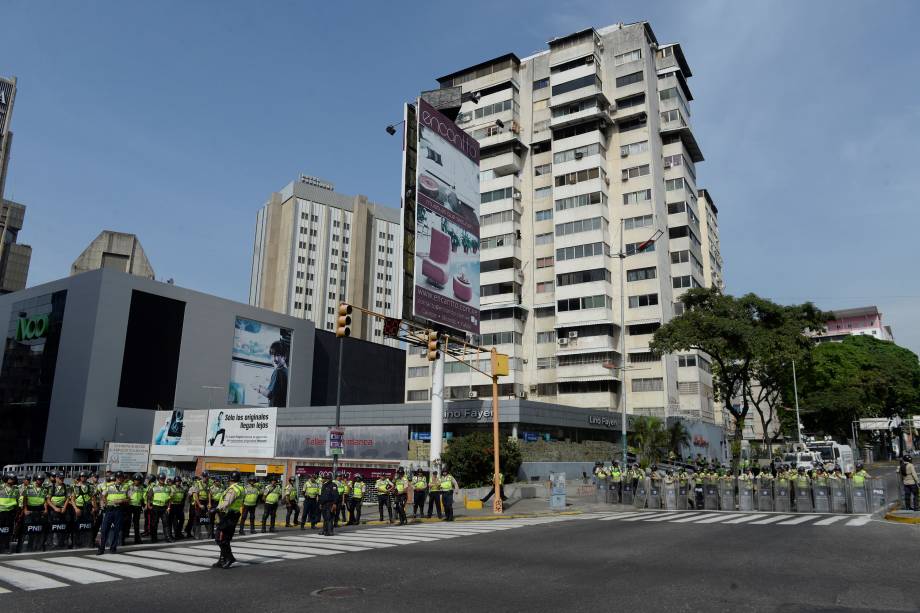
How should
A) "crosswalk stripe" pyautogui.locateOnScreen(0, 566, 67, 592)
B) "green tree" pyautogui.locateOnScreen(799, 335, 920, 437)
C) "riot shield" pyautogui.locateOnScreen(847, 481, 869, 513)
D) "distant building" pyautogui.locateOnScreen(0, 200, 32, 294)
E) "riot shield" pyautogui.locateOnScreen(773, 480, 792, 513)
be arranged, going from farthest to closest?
"distant building" pyautogui.locateOnScreen(0, 200, 32, 294)
"green tree" pyautogui.locateOnScreen(799, 335, 920, 437)
"riot shield" pyautogui.locateOnScreen(773, 480, 792, 513)
"riot shield" pyautogui.locateOnScreen(847, 481, 869, 513)
"crosswalk stripe" pyautogui.locateOnScreen(0, 566, 67, 592)

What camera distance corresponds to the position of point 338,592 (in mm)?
9508

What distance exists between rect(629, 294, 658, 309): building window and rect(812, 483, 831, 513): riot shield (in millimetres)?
38777

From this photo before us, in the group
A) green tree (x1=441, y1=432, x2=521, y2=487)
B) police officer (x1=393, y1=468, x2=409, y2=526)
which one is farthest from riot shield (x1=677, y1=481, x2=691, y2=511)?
police officer (x1=393, y1=468, x2=409, y2=526)

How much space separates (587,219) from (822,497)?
44.1 m

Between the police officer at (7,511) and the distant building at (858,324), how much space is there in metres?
143

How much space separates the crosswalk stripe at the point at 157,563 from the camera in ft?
39.7

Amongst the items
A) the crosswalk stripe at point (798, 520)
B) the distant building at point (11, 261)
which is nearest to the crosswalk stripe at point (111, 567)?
the crosswalk stripe at point (798, 520)

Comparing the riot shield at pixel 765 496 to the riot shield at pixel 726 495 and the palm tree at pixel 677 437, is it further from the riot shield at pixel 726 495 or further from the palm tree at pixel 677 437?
the palm tree at pixel 677 437

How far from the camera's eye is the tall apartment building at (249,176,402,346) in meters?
119

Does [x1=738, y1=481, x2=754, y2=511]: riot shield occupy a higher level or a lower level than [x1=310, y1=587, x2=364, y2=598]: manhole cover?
higher

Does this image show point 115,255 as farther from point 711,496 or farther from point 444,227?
point 711,496

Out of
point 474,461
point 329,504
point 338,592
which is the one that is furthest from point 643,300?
point 338,592

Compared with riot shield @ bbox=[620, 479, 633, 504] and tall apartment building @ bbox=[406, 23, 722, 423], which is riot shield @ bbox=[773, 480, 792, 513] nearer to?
riot shield @ bbox=[620, 479, 633, 504]

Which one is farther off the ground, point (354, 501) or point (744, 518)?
point (354, 501)
